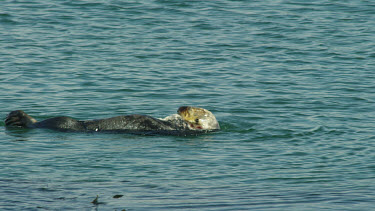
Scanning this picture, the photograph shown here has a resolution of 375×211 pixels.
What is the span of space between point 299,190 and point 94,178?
2.34 metres

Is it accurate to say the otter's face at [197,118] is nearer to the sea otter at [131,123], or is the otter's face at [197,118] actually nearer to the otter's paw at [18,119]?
the sea otter at [131,123]

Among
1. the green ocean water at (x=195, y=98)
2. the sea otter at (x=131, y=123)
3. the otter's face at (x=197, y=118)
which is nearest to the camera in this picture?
the green ocean water at (x=195, y=98)

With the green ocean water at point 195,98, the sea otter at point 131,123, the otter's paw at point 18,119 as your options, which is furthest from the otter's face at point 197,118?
the otter's paw at point 18,119

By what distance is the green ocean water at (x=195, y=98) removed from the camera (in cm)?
744

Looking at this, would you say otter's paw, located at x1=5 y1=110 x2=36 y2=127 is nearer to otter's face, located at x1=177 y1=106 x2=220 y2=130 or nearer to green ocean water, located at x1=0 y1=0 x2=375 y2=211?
green ocean water, located at x1=0 y1=0 x2=375 y2=211

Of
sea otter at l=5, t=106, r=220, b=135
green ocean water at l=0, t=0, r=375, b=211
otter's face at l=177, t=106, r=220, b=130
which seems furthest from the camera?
otter's face at l=177, t=106, r=220, b=130

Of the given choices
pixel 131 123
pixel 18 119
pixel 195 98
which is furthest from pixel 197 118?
pixel 18 119

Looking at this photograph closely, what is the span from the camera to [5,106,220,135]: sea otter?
9883mm

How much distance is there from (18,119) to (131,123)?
5.42 ft

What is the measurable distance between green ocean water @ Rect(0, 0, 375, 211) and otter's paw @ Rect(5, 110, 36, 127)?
0.15 m

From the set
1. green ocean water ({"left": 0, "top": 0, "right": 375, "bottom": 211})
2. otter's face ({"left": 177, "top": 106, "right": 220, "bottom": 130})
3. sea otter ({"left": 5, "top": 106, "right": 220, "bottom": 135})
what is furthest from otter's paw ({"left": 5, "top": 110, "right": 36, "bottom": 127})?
otter's face ({"left": 177, "top": 106, "right": 220, "bottom": 130})

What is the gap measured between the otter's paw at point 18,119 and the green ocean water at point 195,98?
0.15m

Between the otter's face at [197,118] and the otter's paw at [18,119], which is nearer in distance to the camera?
the otter's paw at [18,119]

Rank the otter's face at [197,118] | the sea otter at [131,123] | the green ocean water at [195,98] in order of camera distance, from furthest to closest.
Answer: the otter's face at [197,118]
the sea otter at [131,123]
the green ocean water at [195,98]
